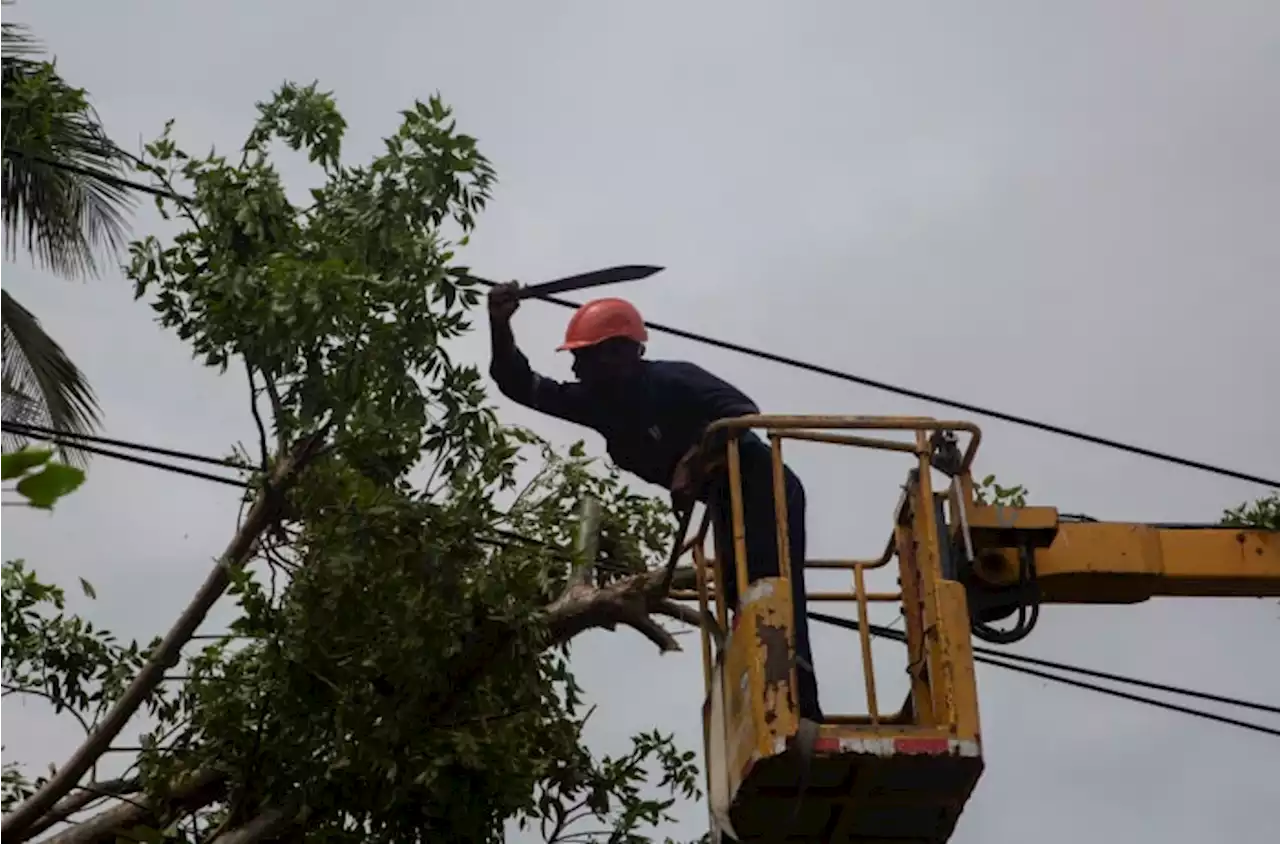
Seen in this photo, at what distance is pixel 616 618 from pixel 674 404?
2.47m

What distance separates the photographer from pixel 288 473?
7.88 meters

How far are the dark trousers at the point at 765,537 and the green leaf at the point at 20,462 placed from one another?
4.32 metres

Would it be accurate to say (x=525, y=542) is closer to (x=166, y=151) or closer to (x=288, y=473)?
(x=288, y=473)

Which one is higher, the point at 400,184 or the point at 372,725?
the point at 400,184

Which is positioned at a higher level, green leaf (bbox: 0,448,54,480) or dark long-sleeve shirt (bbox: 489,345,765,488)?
dark long-sleeve shirt (bbox: 489,345,765,488)

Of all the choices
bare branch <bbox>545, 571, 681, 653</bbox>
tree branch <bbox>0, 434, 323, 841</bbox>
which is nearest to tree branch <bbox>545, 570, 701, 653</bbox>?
bare branch <bbox>545, 571, 681, 653</bbox>

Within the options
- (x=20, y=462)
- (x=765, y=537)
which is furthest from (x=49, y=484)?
(x=765, y=537)

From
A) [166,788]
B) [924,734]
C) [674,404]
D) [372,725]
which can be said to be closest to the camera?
[924,734]

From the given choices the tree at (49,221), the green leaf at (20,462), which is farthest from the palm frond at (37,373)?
the green leaf at (20,462)

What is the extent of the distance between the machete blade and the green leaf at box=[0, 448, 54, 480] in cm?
523

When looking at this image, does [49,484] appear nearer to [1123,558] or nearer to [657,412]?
[657,412]

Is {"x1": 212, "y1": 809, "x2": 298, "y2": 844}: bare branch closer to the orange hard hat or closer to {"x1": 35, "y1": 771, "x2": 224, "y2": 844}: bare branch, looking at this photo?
{"x1": 35, "y1": 771, "x2": 224, "y2": 844}: bare branch

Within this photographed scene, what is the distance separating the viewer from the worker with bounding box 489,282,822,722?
253 inches

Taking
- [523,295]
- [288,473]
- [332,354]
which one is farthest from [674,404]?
[288,473]
